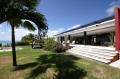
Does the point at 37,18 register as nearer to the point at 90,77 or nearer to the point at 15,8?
the point at 15,8

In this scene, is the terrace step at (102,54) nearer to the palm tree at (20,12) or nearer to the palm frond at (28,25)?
the palm tree at (20,12)

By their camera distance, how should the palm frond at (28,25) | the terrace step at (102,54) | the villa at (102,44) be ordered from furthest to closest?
1. the villa at (102,44)
2. the terrace step at (102,54)
3. the palm frond at (28,25)

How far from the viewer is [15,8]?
4.29 metres

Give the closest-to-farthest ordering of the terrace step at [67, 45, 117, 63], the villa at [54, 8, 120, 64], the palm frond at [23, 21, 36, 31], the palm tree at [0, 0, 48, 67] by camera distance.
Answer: the palm tree at [0, 0, 48, 67] < the palm frond at [23, 21, 36, 31] < the terrace step at [67, 45, 117, 63] < the villa at [54, 8, 120, 64]

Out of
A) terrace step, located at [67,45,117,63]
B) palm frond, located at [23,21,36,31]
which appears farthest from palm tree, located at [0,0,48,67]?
terrace step, located at [67,45,117,63]

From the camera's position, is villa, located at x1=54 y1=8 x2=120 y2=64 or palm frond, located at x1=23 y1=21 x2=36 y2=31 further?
villa, located at x1=54 y1=8 x2=120 y2=64

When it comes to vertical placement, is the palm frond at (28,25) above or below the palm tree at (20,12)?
below

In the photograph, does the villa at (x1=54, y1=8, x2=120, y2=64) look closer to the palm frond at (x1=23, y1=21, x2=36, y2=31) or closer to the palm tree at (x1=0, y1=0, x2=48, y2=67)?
the palm tree at (x1=0, y1=0, x2=48, y2=67)

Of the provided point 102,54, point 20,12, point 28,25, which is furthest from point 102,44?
point 20,12

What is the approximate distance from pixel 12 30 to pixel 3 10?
136cm

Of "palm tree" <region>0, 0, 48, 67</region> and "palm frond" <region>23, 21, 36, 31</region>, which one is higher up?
"palm tree" <region>0, 0, 48, 67</region>

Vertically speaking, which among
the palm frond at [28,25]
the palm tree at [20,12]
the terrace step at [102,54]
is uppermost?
the palm tree at [20,12]

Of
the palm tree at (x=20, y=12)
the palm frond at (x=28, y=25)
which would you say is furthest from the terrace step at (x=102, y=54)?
the palm frond at (x=28, y=25)

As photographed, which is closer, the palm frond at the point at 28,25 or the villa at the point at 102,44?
the palm frond at the point at 28,25
